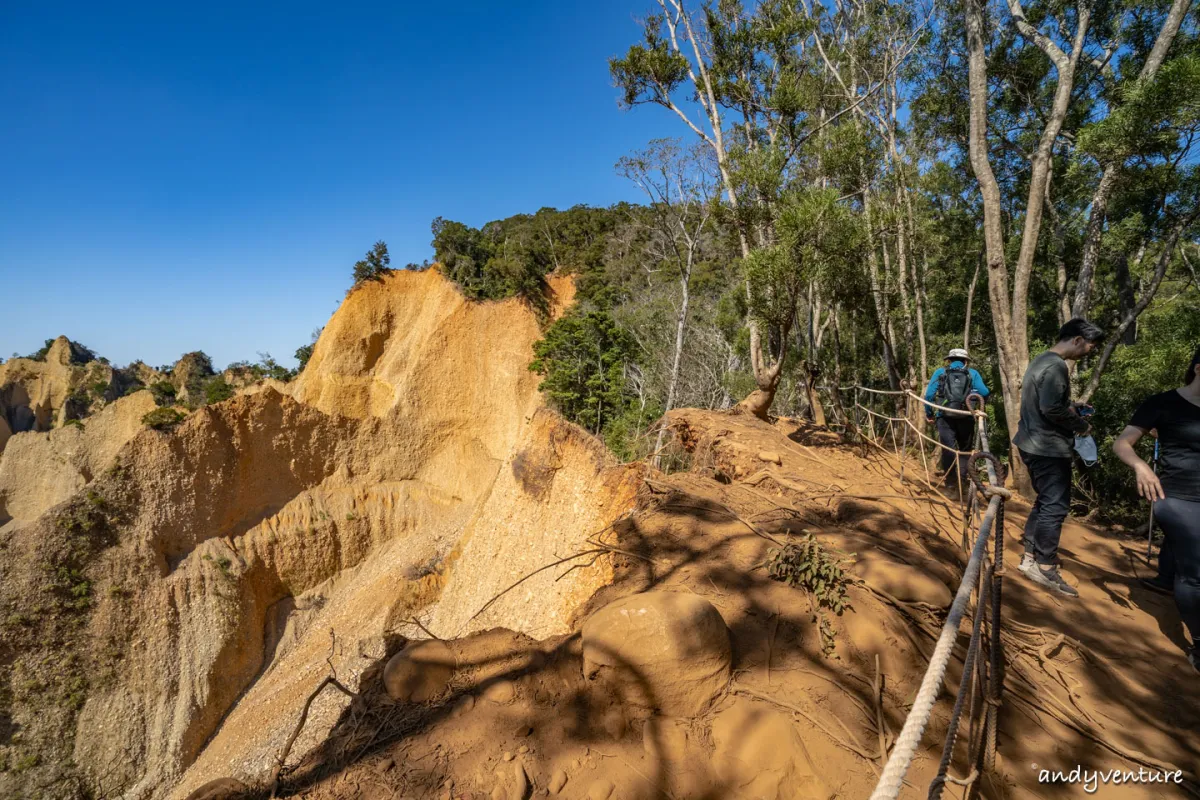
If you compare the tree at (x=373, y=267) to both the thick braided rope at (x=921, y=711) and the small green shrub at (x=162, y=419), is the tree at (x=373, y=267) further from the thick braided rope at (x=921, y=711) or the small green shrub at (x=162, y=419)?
the thick braided rope at (x=921, y=711)

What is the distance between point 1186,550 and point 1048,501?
2.64 ft

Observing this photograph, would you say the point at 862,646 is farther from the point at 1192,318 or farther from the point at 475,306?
the point at 475,306

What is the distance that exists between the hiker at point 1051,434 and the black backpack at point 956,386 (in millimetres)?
1715

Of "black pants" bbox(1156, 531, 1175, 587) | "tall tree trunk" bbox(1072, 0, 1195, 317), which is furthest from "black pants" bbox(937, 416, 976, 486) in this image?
"tall tree trunk" bbox(1072, 0, 1195, 317)

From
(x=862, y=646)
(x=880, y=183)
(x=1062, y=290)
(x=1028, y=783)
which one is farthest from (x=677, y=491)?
(x=880, y=183)

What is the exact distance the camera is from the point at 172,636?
1194cm

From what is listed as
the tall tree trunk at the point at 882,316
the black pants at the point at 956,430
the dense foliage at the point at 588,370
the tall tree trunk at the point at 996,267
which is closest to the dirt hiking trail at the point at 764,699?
the black pants at the point at 956,430

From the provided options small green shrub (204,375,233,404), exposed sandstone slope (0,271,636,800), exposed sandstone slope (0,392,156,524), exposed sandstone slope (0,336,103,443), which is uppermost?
exposed sandstone slope (0,336,103,443)

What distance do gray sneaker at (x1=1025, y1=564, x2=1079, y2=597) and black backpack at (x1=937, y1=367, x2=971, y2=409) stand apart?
209 centimetres

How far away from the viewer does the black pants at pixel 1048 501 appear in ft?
11.6

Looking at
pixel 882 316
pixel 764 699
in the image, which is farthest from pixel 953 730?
pixel 882 316

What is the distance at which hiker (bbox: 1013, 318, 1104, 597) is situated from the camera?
11.3 feet

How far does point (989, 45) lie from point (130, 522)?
73.7 feet

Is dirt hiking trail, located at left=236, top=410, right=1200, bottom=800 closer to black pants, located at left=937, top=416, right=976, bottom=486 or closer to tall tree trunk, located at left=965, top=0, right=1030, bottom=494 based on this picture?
black pants, located at left=937, top=416, right=976, bottom=486
